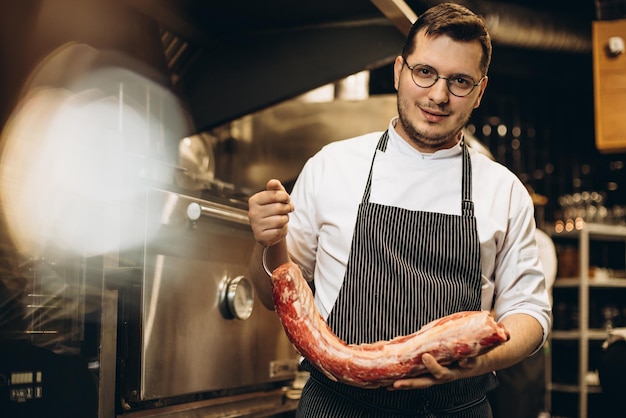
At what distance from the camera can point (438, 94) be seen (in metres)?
1.70

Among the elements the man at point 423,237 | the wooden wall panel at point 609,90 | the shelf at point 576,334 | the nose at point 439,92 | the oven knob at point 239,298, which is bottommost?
the shelf at point 576,334

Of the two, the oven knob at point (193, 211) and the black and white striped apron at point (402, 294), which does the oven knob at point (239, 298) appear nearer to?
the oven knob at point (193, 211)

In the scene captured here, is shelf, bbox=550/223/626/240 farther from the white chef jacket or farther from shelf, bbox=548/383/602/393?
the white chef jacket

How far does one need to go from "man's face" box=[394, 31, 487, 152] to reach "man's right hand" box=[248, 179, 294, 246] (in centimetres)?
47

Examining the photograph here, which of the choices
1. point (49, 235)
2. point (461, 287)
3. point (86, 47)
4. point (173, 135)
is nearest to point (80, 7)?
point (86, 47)

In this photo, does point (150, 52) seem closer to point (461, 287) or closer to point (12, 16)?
point (12, 16)

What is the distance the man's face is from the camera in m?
1.72

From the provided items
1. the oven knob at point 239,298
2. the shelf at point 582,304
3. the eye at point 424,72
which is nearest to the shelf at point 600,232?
the shelf at point 582,304

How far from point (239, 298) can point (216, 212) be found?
0.37m

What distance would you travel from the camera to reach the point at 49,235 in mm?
2113

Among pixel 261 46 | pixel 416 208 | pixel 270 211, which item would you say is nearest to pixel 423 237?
pixel 416 208

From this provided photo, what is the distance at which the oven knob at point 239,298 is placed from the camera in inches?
102

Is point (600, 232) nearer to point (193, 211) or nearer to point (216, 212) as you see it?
point (216, 212)

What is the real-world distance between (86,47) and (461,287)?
202 cm
